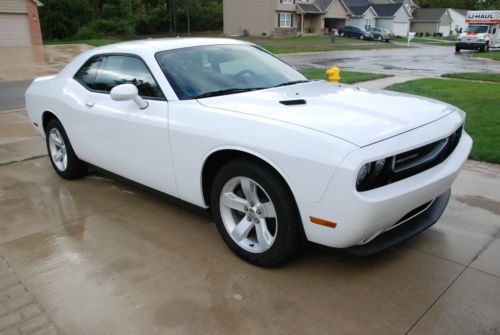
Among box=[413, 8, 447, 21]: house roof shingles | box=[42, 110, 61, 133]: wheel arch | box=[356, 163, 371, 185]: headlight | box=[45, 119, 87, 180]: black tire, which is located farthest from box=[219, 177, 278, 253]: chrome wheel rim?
box=[413, 8, 447, 21]: house roof shingles

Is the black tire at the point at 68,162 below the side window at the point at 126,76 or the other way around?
below

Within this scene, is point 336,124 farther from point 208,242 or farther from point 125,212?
point 125,212

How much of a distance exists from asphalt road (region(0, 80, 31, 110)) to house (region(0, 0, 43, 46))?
1951 cm

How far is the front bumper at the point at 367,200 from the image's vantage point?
2582 millimetres

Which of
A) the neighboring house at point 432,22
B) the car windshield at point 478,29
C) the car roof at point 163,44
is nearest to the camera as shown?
the car roof at point 163,44

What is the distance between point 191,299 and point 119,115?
185 cm

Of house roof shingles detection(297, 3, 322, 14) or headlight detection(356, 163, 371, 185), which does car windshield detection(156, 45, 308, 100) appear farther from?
house roof shingles detection(297, 3, 322, 14)

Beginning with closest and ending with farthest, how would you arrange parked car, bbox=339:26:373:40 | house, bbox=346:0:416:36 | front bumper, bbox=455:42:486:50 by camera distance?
front bumper, bbox=455:42:486:50 < parked car, bbox=339:26:373:40 < house, bbox=346:0:416:36

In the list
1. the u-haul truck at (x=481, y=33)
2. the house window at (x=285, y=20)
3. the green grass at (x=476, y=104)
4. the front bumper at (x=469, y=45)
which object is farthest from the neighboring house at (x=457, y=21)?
the green grass at (x=476, y=104)

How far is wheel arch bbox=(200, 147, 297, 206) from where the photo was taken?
2.90 meters

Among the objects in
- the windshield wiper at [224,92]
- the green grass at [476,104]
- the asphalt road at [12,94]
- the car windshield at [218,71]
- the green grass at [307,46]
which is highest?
the car windshield at [218,71]

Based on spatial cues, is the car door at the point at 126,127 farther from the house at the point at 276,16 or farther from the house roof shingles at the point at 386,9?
the house roof shingles at the point at 386,9

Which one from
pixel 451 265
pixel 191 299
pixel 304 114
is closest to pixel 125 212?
pixel 191 299

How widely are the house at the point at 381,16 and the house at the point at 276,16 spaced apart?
7.27 meters
